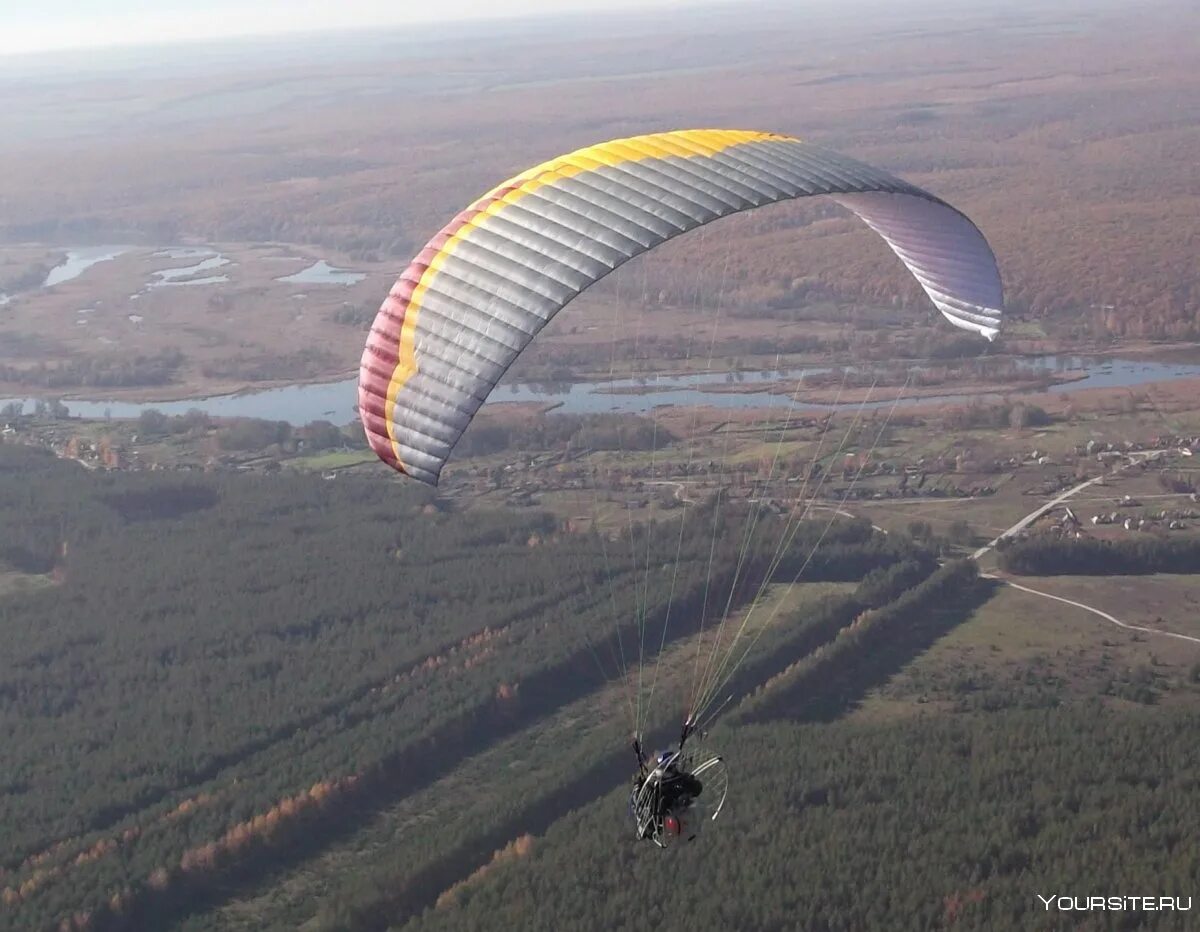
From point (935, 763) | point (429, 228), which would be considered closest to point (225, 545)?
point (935, 763)

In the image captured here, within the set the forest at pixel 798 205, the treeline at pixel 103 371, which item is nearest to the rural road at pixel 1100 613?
the forest at pixel 798 205

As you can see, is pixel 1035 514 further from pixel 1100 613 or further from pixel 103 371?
pixel 103 371

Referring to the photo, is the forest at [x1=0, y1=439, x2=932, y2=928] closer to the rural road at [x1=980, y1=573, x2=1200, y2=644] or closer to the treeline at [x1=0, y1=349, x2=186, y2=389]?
the rural road at [x1=980, y1=573, x2=1200, y2=644]

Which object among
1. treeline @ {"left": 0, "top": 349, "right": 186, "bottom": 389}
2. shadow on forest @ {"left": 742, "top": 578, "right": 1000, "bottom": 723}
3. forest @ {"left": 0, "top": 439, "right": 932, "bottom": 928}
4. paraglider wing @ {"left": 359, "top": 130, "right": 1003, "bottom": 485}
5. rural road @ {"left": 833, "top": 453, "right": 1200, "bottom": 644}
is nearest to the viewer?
paraglider wing @ {"left": 359, "top": 130, "right": 1003, "bottom": 485}

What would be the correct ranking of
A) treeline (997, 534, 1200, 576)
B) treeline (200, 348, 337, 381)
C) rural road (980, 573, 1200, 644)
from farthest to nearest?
1. treeline (200, 348, 337, 381)
2. treeline (997, 534, 1200, 576)
3. rural road (980, 573, 1200, 644)

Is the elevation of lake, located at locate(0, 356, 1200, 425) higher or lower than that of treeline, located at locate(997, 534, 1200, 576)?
higher

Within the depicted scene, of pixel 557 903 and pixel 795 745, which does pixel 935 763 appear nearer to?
pixel 795 745

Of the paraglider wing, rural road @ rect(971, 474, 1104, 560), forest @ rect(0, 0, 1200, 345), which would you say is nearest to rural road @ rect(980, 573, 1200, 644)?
rural road @ rect(971, 474, 1104, 560)
